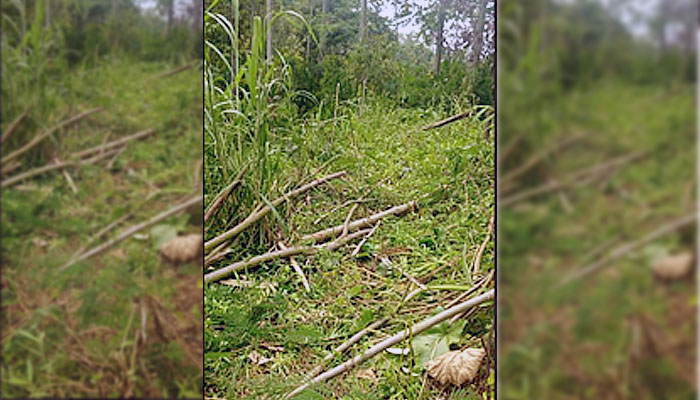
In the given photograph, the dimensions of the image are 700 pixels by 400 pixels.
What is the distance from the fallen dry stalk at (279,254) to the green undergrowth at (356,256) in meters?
0.02

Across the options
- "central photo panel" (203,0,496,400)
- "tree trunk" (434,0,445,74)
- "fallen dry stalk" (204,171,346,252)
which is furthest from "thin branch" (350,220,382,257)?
"tree trunk" (434,0,445,74)

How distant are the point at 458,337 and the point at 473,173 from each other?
38cm

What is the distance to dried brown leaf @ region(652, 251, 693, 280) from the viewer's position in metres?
0.33

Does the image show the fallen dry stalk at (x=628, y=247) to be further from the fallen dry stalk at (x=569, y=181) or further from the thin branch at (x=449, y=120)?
the thin branch at (x=449, y=120)

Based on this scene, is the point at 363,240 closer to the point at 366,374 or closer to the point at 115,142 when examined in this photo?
the point at 366,374

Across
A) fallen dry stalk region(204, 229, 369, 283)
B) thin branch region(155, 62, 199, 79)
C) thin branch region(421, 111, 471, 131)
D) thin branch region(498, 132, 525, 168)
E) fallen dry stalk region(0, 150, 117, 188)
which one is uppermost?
thin branch region(155, 62, 199, 79)

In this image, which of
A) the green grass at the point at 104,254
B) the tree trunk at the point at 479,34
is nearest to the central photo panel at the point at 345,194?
the tree trunk at the point at 479,34

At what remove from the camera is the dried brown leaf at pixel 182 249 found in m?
0.43

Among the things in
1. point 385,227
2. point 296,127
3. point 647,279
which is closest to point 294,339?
point 385,227

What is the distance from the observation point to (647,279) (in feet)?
1.11

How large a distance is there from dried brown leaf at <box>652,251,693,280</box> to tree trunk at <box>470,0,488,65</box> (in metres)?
1.02

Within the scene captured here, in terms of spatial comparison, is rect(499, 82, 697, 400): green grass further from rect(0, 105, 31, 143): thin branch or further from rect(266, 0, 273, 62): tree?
rect(266, 0, 273, 62): tree

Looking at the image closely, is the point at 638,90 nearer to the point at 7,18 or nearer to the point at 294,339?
the point at 7,18

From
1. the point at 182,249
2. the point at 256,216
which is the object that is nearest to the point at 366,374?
the point at 256,216
